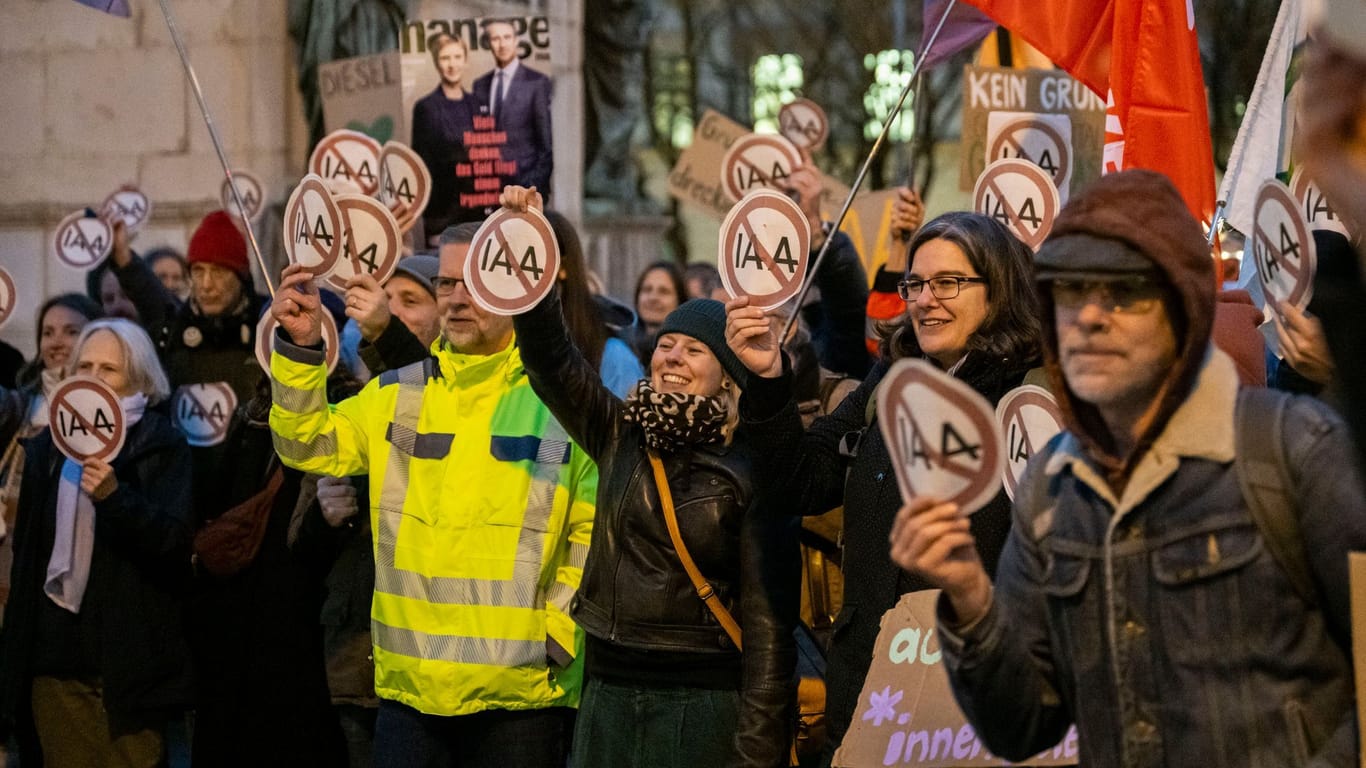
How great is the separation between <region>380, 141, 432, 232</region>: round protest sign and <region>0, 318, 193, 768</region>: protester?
5.23 ft

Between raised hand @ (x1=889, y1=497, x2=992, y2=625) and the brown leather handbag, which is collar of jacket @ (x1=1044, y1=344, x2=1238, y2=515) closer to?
raised hand @ (x1=889, y1=497, x2=992, y2=625)

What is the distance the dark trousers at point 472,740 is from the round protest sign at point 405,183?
3.22 metres

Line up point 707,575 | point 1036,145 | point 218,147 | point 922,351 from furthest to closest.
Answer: point 1036,145
point 218,147
point 707,575
point 922,351

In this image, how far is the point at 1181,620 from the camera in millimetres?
2930

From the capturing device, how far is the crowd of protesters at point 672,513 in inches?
114

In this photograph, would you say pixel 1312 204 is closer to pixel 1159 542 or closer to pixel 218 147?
pixel 1159 542

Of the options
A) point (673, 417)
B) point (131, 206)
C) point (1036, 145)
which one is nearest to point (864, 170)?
point (673, 417)

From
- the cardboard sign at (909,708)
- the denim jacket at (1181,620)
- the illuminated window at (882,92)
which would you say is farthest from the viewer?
the illuminated window at (882,92)

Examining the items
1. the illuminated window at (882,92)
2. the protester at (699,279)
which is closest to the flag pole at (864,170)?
the protester at (699,279)

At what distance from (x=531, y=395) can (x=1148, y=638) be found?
2.98 metres

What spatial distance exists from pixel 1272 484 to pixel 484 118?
6882 mm

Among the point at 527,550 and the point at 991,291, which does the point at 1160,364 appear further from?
the point at 527,550

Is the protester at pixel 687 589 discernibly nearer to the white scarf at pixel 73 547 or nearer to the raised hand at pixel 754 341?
the raised hand at pixel 754 341

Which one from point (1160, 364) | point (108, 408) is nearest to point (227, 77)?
point (108, 408)
